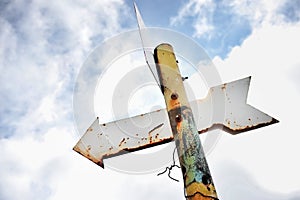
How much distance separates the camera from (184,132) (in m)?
2.82

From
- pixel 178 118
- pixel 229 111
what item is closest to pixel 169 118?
pixel 178 118

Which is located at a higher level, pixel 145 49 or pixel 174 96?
pixel 145 49

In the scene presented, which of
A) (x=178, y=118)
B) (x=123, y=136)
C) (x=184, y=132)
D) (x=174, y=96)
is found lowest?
(x=184, y=132)

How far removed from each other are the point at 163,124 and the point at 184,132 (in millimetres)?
588

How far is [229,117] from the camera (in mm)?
3275

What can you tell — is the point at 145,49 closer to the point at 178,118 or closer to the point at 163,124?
the point at 163,124

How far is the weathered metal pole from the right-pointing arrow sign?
372 mm

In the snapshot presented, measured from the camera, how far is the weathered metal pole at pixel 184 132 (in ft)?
8.39

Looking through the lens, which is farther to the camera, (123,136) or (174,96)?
(123,136)

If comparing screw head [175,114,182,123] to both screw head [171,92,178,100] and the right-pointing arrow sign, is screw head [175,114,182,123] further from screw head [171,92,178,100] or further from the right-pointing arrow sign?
the right-pointing arrow sign

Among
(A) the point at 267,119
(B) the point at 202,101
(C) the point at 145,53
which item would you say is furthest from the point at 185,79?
(A) the point at 267,119

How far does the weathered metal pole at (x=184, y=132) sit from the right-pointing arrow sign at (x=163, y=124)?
0.37 meters

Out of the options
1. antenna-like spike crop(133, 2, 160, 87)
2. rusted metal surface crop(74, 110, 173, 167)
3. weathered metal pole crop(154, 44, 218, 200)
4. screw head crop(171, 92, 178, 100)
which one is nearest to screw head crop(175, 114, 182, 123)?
weathered metal pole crop(154, 44, 218, 200)

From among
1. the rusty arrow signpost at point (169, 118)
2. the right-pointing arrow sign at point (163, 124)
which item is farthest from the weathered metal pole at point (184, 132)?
the right-pointing arrow sign at point (163, 124)
